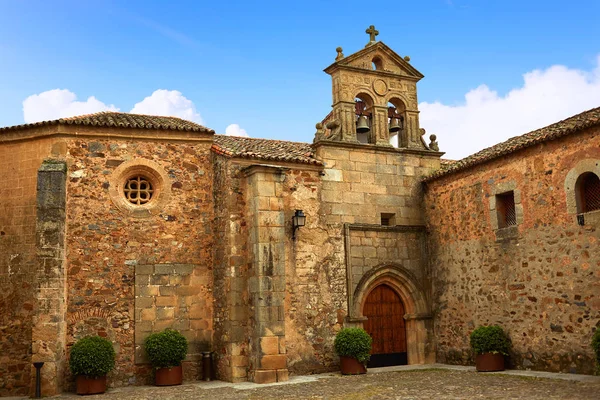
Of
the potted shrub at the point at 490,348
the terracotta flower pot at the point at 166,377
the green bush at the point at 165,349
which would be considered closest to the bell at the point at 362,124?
the potted shrub at the point at 490,348

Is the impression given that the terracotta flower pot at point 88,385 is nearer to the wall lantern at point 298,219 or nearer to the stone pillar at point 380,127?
the wall lantern at point 298,219

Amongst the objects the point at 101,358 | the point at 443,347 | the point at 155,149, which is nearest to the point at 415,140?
the point at 443,347

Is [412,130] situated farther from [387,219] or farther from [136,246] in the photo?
[136,246]

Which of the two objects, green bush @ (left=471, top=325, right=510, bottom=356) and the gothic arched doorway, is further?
the gothic arched doorway

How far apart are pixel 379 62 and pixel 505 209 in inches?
221

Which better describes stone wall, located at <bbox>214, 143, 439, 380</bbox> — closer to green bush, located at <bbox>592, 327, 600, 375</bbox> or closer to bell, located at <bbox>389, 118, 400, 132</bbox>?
bell, located at <bbox>389, 118, 400, 132</bbox>

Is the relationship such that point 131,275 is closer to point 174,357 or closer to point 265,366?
point 174,357

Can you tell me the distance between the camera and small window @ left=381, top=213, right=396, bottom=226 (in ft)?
54.9

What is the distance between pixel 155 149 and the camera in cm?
1486

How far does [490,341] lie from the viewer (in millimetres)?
14047

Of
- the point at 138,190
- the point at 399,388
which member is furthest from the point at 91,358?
the point at 399,388

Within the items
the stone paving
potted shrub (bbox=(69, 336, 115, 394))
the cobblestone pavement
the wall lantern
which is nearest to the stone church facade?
the wall lantern

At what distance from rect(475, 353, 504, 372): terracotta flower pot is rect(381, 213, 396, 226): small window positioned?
4289 millimetres

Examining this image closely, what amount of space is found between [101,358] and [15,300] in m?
2.55
